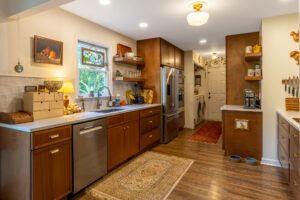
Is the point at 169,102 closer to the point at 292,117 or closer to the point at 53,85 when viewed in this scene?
the point at 292,117

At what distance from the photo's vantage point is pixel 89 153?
7.22 feet

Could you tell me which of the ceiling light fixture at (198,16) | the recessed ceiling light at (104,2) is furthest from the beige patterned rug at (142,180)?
the recessed ceiling light at (104,2)

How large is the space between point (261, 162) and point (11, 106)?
3772 millimetres

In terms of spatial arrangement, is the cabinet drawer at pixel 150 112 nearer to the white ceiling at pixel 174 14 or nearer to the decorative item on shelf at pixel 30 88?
the white ceiling at pixel 174 14

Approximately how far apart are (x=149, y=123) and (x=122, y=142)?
93 cm

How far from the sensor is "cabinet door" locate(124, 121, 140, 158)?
9.70 ft

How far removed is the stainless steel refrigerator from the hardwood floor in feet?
2.82

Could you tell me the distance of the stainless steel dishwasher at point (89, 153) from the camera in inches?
80.0

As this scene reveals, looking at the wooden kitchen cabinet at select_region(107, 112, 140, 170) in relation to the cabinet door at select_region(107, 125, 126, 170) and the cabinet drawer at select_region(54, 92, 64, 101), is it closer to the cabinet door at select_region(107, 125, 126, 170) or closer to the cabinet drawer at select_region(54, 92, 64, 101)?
the cabinet door at select_region(107, 125, 126, 170)

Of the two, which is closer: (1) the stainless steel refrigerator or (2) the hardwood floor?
(2) the hardwood floor

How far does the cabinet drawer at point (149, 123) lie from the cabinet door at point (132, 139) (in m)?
0.17

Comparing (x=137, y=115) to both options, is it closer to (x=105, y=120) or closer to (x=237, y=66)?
(x=105, y=120)

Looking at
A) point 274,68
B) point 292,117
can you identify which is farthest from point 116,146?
point 274,68

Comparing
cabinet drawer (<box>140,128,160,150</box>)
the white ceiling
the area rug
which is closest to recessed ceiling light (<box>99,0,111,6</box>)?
the white ceiling
